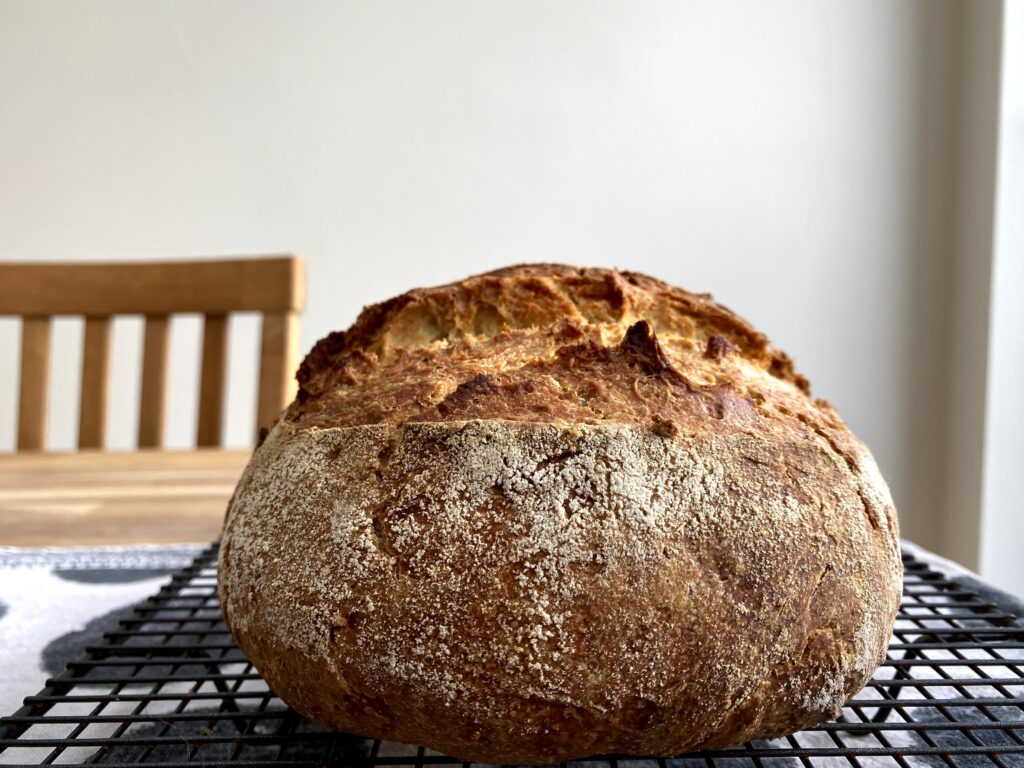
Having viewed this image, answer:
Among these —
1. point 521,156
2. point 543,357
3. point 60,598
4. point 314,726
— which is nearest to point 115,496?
point 60,598

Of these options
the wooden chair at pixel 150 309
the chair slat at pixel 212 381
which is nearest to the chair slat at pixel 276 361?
the wooden chair at pixel 150 309

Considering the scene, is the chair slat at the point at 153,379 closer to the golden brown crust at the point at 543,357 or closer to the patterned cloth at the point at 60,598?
the patterned cloth at the point at 60,598

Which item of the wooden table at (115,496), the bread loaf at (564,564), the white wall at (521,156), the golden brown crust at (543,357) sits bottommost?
the wooden table at (115,496)

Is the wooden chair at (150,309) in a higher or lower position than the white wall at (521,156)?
lower

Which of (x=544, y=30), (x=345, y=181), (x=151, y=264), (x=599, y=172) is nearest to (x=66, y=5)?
(x=345, y=181)

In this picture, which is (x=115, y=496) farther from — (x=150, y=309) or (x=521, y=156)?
(x=521, y=156)

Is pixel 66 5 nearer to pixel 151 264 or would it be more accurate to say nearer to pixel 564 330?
pixel 151 264

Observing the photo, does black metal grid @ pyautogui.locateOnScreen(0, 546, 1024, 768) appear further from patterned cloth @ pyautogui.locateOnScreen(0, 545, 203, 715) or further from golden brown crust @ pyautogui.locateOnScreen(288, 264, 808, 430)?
golden brown crust @ pyautogui.locateOnScreen(288, 264, 808, 430)
